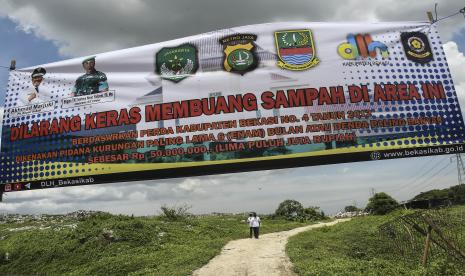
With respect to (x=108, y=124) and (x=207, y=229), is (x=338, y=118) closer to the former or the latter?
(x=108, y=124)

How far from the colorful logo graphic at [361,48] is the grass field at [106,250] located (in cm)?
867

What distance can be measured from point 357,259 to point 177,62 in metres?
9.89

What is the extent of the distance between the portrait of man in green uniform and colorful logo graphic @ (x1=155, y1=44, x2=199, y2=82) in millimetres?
1070

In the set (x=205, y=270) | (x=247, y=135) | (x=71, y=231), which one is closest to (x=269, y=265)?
(x=205, y=270)

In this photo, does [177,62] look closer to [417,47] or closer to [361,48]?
[361,48]

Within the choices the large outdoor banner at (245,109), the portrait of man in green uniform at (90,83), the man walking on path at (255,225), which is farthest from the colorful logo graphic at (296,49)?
the man walking on path at (255,225)

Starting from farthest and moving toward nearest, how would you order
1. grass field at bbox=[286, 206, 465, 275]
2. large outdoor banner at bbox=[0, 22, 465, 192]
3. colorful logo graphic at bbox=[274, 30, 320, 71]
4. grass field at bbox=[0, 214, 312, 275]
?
grass field at bbox=[0, 214, 312, 275] → grass field at bbox=[286, 206, 465, 275] → colorful logo graphic at bbox=[274, 30, 320, 71] → large outdoor banner at bbox=[0, 22, 465, 192]

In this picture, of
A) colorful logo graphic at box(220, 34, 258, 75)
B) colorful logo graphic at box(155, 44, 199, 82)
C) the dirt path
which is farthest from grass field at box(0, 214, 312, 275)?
colorful logo graphic at box(220, 34, 258, 75)

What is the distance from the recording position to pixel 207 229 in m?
23.7

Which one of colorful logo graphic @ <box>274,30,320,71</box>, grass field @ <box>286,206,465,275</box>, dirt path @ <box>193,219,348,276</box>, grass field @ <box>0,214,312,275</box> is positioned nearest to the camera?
colorful logo graphic @ <box>274,30,320,71</box>

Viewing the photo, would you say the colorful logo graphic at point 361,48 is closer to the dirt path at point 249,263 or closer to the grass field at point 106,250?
the dirt path at point 249,263

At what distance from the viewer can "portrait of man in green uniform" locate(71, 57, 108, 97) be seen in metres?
6.83

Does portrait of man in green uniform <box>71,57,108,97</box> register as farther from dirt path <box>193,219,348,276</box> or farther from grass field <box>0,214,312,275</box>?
dirt path <box>193,219,348,276</box>

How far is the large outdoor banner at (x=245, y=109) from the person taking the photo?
6.21m
